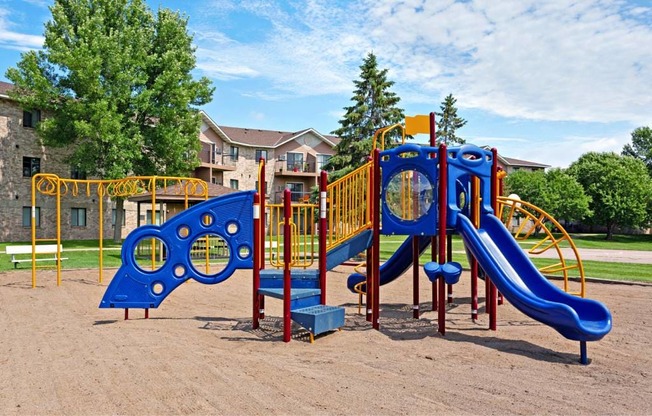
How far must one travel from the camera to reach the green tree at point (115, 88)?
27.5 m

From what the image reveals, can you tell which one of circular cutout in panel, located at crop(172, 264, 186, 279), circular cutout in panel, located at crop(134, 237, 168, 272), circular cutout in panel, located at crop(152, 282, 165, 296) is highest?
circular cutout in panel, located at crop(172, 264, 186, 279)

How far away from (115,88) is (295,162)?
22672 millimetres

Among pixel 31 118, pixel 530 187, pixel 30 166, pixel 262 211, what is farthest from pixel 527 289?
pixel 530 187

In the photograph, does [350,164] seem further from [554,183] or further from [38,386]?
[554,183]

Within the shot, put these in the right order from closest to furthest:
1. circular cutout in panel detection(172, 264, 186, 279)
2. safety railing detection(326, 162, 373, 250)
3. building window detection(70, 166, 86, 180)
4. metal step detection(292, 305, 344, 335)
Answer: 1. metal step detection(292, 305, 344, 335)
2. circular cutout in panel detection(172, 264, 186, 279)
3. safety railing detection(326, 162, 373, 250)
4. building window detection(70, 166, 86, 180)

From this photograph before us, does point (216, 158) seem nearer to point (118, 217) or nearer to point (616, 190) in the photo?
point (118, 217)

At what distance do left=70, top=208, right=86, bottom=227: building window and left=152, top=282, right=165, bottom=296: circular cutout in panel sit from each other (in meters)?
28.3

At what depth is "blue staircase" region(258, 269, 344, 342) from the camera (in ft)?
25.8

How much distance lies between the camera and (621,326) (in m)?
9.12

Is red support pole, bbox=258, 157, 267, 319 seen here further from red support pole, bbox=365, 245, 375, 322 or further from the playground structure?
red support pole, bbox=365, 245, 375, 322

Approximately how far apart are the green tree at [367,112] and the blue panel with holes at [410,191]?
55.6ft

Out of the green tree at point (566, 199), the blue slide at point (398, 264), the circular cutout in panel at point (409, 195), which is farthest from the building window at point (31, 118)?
the green tree at point (566, 199)

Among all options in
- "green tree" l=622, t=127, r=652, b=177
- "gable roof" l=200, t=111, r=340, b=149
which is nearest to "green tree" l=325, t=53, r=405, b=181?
"gable roof" l=200, t=111, r=340, b=149

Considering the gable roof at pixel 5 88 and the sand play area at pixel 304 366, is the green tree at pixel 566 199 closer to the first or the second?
Answer: the sand play area at pixel 304 366
